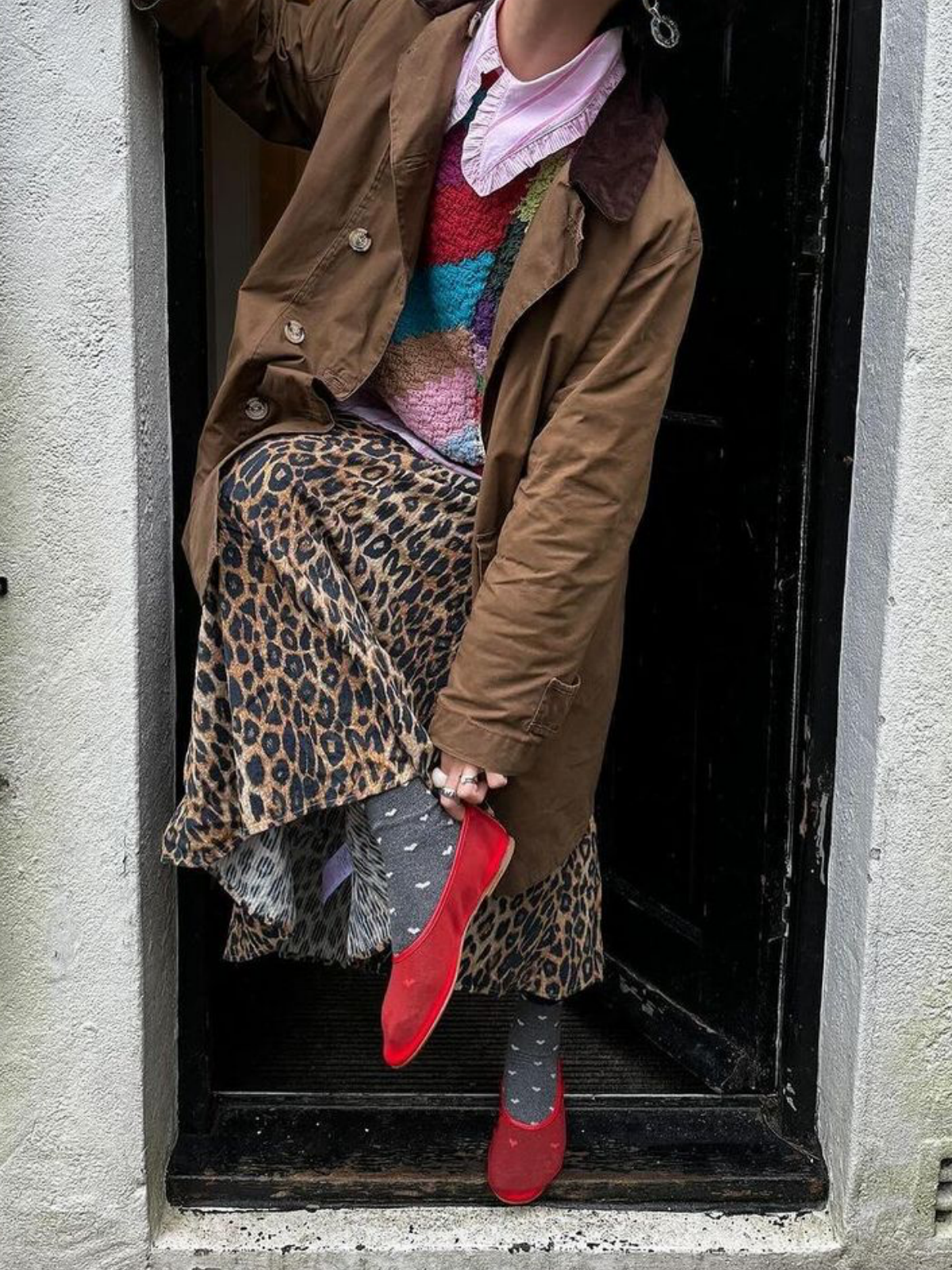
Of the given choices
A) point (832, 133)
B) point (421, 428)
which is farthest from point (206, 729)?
point (832, 133)

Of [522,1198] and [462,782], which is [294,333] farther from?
[522,1198]

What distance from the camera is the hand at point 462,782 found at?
2.15 m

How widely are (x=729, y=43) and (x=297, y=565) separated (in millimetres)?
1351

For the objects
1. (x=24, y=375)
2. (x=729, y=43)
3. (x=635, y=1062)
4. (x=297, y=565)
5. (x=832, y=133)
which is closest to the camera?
(x=297, y=565)

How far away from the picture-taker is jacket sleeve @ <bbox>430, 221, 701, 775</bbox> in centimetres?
214

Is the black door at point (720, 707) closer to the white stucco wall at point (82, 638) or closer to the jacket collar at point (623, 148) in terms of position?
the white stucco wall at point (82, 638)

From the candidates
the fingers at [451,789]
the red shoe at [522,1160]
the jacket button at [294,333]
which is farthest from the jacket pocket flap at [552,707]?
the red shoe at [522,1160]

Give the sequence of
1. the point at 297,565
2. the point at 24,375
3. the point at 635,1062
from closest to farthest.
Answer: the point at 297,565
the point at 24,375
the point at 635,1062

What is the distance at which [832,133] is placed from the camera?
2480 millimetres

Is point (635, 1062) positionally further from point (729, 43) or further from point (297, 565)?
point (729, 43)

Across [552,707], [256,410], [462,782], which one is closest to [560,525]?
[552,707]

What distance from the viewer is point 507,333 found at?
215cm

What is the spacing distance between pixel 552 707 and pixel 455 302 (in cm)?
64

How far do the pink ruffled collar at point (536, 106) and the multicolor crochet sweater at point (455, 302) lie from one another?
36 mm
